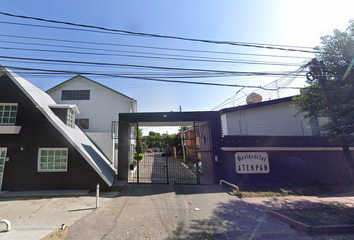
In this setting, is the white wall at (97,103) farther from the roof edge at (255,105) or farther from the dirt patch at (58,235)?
the dirt patch at (58,235)

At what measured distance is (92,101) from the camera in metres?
16.5

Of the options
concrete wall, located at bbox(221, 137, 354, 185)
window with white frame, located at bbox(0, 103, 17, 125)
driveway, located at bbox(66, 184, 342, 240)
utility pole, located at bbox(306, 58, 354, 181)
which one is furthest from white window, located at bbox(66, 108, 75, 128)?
utility pole, located at bbox(306, 58, 354, 181)

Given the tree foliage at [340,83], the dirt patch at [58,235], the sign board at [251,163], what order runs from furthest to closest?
the sign board at [251,163], the tree foliage at [340,83], the dirt patch at [58,235]

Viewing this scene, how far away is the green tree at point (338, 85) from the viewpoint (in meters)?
6.99

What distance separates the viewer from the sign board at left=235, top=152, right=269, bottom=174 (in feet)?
32.3

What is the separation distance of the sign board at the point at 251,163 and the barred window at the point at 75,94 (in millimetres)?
16185

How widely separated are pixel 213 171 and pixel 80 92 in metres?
16.1

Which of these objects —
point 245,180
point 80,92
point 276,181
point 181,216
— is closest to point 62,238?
point 181,216

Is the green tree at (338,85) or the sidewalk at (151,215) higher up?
the green tree at (338,85)

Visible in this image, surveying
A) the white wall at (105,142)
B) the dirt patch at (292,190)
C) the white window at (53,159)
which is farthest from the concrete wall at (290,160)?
the white wall at (105,142)

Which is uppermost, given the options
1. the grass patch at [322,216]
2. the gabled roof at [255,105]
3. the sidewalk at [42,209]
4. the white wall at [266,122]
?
the gabled roof at [255,105]

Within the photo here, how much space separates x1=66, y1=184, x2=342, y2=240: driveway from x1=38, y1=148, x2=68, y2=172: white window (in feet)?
11.7

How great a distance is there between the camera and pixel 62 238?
413cm

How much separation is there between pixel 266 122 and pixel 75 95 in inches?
755
